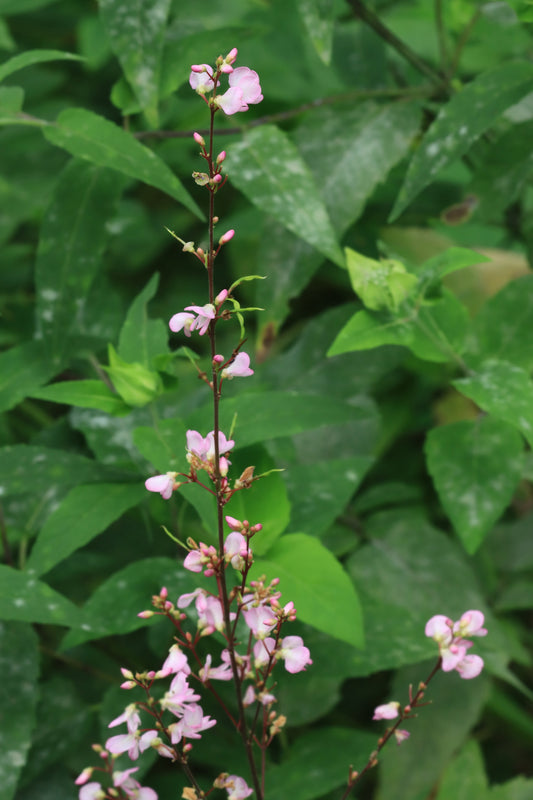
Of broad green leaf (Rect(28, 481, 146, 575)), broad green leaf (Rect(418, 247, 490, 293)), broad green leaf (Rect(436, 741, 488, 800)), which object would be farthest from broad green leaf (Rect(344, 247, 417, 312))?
broad green leaf (Rect(436, 741, 488, 800))

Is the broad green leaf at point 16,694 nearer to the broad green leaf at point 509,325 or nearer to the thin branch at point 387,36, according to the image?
Answer: the broad green leaf at point 509,325

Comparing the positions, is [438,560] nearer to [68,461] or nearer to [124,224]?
[68,461]

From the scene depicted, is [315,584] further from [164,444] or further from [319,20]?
[319,20]

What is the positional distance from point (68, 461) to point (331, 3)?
0.63 metres

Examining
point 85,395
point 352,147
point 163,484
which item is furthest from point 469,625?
point 352,147

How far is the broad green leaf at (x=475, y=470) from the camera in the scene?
0.88 m

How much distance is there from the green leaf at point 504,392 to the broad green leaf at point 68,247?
1.53 ft

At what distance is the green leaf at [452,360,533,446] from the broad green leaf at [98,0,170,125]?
1.60ft

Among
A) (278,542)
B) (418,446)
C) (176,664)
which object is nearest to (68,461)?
(278,542)

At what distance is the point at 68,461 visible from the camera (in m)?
0.88

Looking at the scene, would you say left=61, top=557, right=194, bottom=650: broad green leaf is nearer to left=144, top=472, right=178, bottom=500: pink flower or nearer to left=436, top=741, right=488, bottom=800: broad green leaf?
left=144, top=472, right=178, bottom=500: pink flower

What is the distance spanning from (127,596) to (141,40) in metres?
0.65

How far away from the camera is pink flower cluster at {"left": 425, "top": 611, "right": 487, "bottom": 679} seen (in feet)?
1.83

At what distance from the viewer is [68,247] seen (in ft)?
3.18
